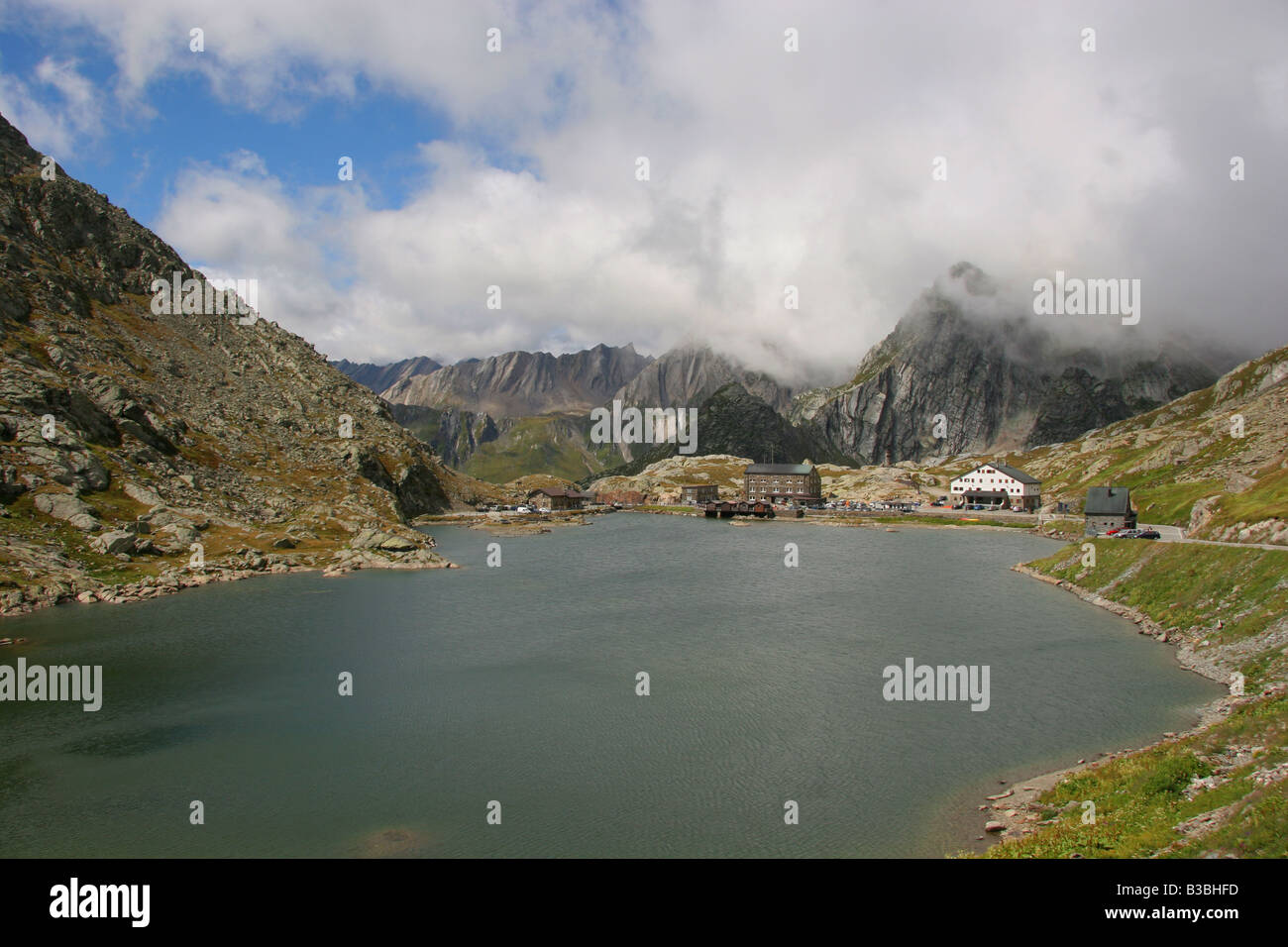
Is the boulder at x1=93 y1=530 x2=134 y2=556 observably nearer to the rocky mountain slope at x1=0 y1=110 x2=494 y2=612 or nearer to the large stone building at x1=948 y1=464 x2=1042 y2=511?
the rocky mountain slope at x1=0 y1=110 x2=494 y2=612

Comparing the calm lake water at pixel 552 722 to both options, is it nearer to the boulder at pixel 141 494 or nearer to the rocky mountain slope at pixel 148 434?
the rocky mountain slope at pixel 148 434

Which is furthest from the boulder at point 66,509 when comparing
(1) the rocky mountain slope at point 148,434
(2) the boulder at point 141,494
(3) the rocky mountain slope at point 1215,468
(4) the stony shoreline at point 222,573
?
(3) the rocky mountain slope at point 1215,468

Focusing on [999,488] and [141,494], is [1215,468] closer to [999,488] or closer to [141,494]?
[999,488]

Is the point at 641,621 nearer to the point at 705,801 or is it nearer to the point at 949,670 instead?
the point at 949,670

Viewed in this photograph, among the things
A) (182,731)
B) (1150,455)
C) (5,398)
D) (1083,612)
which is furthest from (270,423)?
(1150,455)

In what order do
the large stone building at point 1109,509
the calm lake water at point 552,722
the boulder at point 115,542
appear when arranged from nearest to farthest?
the calm lake water at point 552,722 < the boulder at point 115,542 < the large stone building at point 1109,509

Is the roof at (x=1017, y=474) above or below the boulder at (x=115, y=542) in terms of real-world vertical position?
above

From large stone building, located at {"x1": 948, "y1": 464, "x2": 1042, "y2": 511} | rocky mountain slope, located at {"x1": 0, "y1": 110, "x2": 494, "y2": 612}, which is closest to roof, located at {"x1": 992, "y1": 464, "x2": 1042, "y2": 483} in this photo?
large stone building, located at {"x1": 948, "y1": 464, "x2": 1042, "y2": 511}

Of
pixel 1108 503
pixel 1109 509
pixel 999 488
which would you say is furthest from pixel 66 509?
pixel 999 488
